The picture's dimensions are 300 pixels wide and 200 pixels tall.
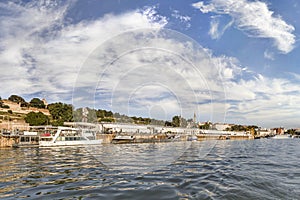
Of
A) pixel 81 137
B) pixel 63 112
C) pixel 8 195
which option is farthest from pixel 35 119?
pixel 8 195

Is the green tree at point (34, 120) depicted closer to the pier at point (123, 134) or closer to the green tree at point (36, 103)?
the pier at point (123, 134)

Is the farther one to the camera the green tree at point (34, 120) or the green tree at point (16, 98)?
the green tree at point (16, 98)

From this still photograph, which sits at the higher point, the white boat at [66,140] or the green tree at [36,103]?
the green tree at [36,103]

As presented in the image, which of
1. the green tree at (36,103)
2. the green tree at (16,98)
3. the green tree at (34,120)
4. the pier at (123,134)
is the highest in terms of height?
the green tree at (16,98)

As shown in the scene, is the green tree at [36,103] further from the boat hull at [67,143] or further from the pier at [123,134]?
the boat hull at [67,143]

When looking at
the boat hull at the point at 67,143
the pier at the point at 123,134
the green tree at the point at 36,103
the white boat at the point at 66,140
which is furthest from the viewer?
the green tree at the point at 36,103

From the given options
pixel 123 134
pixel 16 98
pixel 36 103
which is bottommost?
pixel 123 134

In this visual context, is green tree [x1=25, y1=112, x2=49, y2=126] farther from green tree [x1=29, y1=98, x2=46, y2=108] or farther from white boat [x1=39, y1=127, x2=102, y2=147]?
green tree [x1=29, y1=98, x2=46, y2=108]

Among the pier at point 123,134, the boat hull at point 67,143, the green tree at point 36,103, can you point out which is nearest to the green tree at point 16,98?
the green tree at point 36,103

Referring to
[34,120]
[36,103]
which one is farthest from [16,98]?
[34,120]

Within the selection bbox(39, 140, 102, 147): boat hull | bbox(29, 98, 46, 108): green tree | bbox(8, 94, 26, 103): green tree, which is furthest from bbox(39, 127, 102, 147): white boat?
bbox(8, 94, 26, 103): green tree

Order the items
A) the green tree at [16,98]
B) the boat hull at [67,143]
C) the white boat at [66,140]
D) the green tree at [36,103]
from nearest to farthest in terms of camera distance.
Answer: the boat hull at [67,143] < the white boat at [66,140] < the green tree at [16,98] < the green tree at [36,103]

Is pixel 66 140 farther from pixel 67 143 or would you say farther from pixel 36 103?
pixel 36 103

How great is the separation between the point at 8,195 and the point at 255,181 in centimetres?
1255
